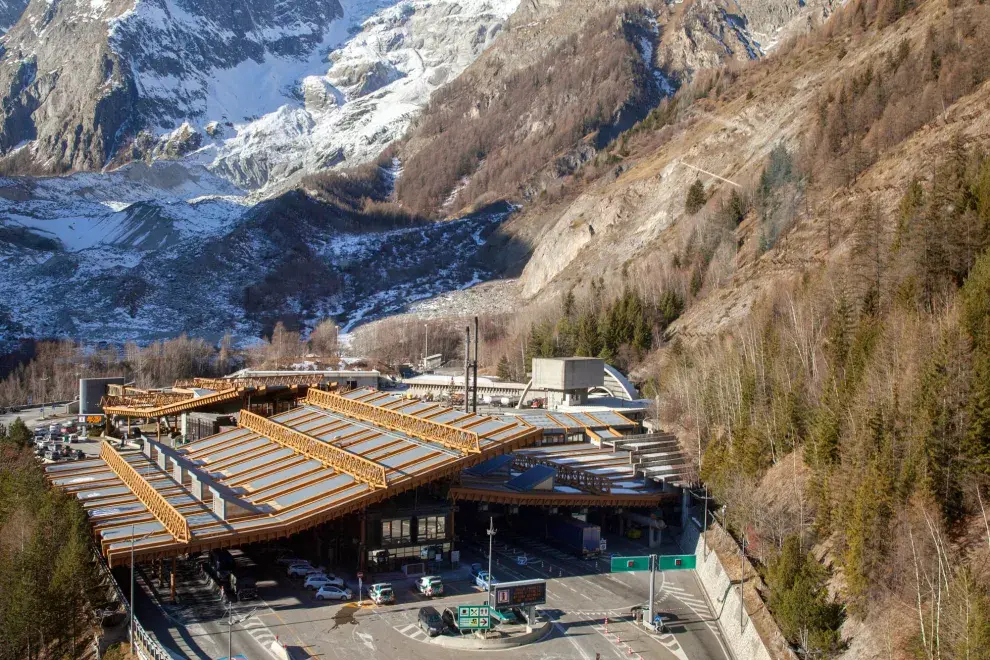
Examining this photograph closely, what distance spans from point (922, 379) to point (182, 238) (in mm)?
168366

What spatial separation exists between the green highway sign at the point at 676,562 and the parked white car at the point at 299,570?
13300mm

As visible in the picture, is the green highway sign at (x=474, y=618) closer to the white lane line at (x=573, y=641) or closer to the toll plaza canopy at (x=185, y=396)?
the white lane line at (x=573, y=641)

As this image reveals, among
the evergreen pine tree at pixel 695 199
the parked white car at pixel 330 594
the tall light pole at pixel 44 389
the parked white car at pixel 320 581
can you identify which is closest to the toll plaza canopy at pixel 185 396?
the parked white car at pixel 320 581

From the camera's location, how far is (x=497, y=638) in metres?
31.4

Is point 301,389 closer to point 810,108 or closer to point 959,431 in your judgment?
point 959,431

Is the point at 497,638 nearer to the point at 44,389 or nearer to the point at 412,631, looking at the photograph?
the point at 412,631

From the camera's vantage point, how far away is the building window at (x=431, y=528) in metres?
39.1

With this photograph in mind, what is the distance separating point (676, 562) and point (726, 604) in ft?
10.2

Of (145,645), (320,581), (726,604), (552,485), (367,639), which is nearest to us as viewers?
(145,645)

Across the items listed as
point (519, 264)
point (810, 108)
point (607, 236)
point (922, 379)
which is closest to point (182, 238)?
point (519, 264)

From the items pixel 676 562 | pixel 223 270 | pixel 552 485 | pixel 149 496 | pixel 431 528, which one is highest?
pixel 223 270

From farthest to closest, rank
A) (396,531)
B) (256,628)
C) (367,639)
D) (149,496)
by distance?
(149,496) → (396,531) → (256,628) → (367,639)

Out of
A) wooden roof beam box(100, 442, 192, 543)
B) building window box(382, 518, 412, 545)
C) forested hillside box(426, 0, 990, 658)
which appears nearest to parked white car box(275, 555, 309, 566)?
building window box(382, 518, 412, 545)

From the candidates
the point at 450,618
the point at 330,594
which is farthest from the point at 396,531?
the point at 450,618
